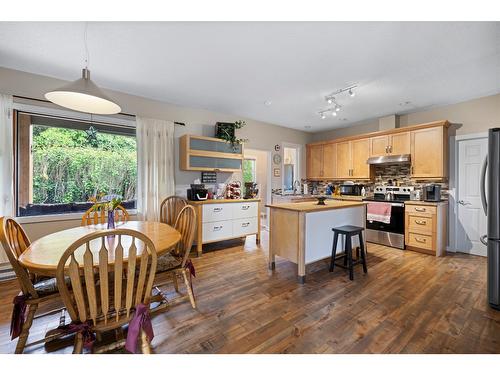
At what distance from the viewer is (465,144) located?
368 cm

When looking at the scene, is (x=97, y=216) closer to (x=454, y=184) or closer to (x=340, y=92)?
(x=340, y=92)

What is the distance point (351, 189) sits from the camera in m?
5.00

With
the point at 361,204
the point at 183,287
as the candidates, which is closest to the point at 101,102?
the point at 183,287

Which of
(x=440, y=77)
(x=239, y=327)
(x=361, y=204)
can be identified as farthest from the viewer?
(x=361, y=204)

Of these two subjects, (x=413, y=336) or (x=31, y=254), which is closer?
(x=31, y=254)

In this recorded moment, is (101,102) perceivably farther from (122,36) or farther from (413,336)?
(413,336)

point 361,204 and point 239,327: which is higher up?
point 361,204

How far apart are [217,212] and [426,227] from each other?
11.2ft

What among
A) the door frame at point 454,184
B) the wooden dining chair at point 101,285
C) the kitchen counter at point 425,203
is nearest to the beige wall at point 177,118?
the wooden dining chair at point 101,285

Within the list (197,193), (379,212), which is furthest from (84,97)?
(379,212)

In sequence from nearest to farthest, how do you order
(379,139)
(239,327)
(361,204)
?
(239,327), (361,204), (379,139)

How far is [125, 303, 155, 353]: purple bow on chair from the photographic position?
1185 mm

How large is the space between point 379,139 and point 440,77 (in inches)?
67.1

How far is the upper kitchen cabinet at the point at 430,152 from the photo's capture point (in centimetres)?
371
